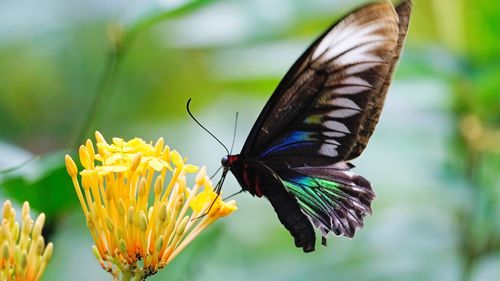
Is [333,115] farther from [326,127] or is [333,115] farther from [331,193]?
[331,193]

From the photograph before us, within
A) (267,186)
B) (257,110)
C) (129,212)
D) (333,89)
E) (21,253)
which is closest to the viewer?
(21,253)

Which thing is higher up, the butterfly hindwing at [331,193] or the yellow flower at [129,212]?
the yellow flower at [129,212]

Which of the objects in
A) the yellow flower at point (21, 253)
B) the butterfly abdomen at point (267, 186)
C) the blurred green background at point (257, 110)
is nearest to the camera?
the yellow flower at point (21, 253)

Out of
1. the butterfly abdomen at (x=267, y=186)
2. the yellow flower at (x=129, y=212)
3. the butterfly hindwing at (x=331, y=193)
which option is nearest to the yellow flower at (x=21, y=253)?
the yellow flower at (x=129, y=212)

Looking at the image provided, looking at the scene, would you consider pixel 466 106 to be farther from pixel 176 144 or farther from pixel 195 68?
pixel 195 68

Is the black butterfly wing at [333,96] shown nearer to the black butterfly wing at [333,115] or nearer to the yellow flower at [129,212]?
the black butterfly wing at [333,115]

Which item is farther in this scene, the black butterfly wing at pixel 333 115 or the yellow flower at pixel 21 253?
the black butterfly wing at pixel 333 115

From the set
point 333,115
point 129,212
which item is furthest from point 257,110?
point 129,212
